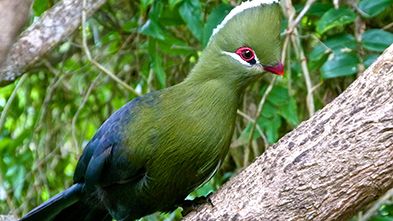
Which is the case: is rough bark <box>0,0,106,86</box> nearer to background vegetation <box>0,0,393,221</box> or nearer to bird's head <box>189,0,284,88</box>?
background vegetation <box>0,0,393,221</box>

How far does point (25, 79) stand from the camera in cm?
325

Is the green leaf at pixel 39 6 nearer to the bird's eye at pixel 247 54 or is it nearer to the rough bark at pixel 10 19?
the bird's eye at pixel 247 54

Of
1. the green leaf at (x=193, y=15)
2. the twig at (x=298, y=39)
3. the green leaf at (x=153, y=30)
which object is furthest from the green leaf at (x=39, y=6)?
the twig at (x=298, y=39)

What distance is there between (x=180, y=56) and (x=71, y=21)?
75 cm

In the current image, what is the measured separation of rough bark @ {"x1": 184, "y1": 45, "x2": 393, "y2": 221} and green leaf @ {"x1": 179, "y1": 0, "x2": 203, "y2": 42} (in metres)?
0.88

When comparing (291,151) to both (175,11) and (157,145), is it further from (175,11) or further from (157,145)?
(175,11)

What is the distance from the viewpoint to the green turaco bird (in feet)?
6.85

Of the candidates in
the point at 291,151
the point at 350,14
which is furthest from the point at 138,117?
the point at 350,14

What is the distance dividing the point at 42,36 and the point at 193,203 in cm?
77

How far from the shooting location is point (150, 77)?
10.3 feet

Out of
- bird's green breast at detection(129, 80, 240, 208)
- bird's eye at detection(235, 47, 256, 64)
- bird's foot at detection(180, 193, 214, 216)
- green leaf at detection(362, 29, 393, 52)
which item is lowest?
green leaf at detection(362, 29, 393, 52)

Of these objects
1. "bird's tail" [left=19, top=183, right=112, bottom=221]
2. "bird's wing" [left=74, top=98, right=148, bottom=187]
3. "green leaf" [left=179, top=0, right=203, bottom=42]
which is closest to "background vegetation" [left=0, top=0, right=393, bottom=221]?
"green leaf" [left=179, top=0, right=203, bottom=42]

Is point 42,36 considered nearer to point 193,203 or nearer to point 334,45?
point 193,203

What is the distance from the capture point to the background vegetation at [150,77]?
276 cm
